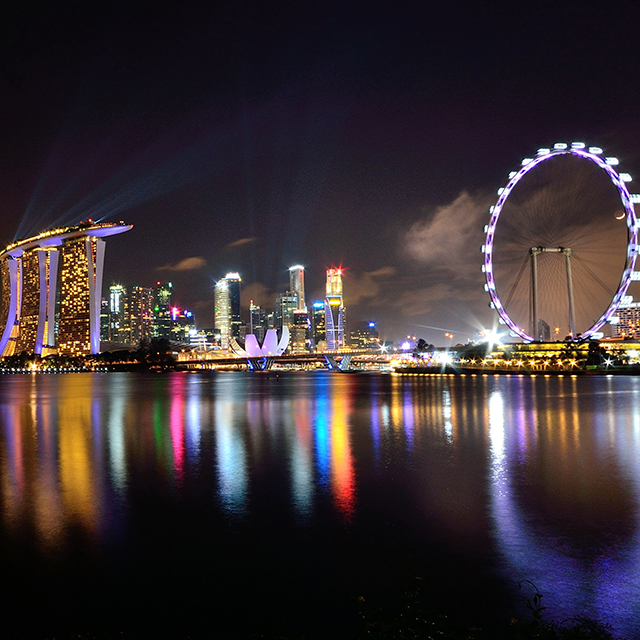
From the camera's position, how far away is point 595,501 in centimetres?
1102

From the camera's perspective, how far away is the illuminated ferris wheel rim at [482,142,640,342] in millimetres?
55188

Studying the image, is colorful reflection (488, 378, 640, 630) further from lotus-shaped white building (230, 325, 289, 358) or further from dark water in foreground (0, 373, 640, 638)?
lotus-shaped white building (230, 325, 289, 358)

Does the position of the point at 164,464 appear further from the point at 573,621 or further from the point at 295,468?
the point at 573,621

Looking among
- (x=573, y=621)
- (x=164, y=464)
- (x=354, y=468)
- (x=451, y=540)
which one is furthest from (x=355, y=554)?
(x=164, y=464)

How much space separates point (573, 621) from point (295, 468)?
357 inches

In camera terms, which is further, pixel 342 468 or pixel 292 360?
pixel 292 360

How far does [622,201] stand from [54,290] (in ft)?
466

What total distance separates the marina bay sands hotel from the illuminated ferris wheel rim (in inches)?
4444

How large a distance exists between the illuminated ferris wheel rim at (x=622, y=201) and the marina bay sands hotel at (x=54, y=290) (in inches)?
4444

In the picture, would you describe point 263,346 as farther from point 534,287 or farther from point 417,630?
point 417,630

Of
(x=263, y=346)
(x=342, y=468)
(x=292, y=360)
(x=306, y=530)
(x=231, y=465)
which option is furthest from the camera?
(x=263, y=346)

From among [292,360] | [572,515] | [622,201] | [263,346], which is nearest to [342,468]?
[572,515]

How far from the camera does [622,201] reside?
5562cm

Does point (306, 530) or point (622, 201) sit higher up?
point (622, 201)
